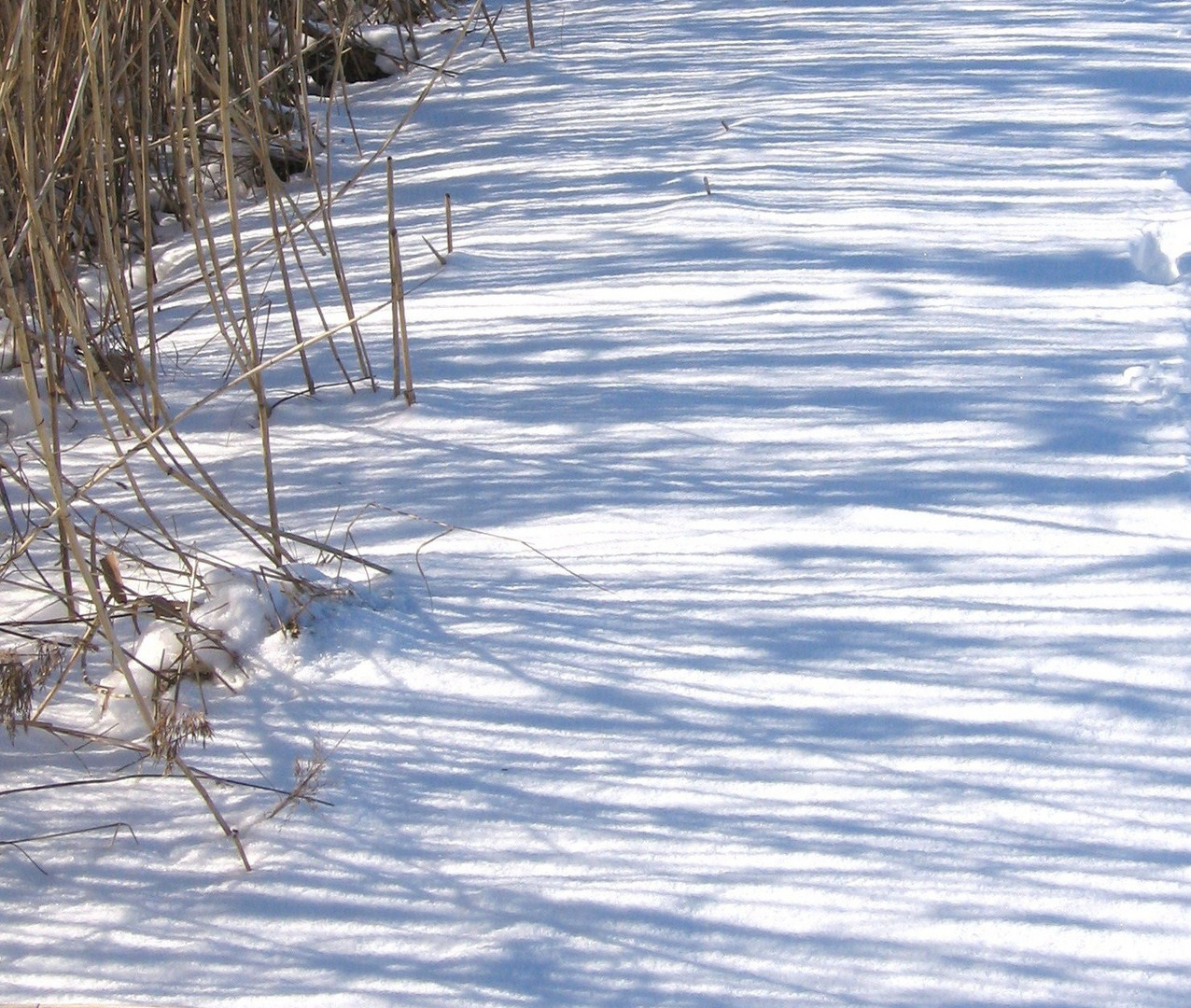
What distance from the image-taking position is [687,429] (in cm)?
161

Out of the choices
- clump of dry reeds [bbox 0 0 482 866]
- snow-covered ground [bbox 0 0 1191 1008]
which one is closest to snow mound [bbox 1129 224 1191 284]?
snow-covered ground [bbox 0 0 1191 1008]

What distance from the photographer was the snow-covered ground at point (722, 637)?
993 mm

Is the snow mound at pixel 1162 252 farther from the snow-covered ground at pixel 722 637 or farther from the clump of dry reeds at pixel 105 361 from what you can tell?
the clump of dry reeds at pixel 105 361

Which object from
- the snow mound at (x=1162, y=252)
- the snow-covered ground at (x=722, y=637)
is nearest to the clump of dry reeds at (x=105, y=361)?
the snow-covered ground at (x=722, y=637)

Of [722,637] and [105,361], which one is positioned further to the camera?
[105,361]

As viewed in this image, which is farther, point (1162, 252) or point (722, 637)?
point (1162, 252)

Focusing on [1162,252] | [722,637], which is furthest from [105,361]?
[1162,252]

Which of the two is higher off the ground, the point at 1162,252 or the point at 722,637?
the point at 1162,252

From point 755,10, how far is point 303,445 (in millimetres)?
2092

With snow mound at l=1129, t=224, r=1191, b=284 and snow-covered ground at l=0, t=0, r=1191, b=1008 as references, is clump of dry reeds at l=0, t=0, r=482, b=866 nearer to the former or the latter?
snow-covered ground at l=0, t=0, r=1191, b=1008

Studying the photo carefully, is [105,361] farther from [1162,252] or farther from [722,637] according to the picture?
[1162,252]

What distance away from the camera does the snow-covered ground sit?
0.99 metres

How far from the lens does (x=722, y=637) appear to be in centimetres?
128

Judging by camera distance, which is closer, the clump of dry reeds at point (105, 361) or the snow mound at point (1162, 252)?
the clump of dry reeds at point (105, 361)
